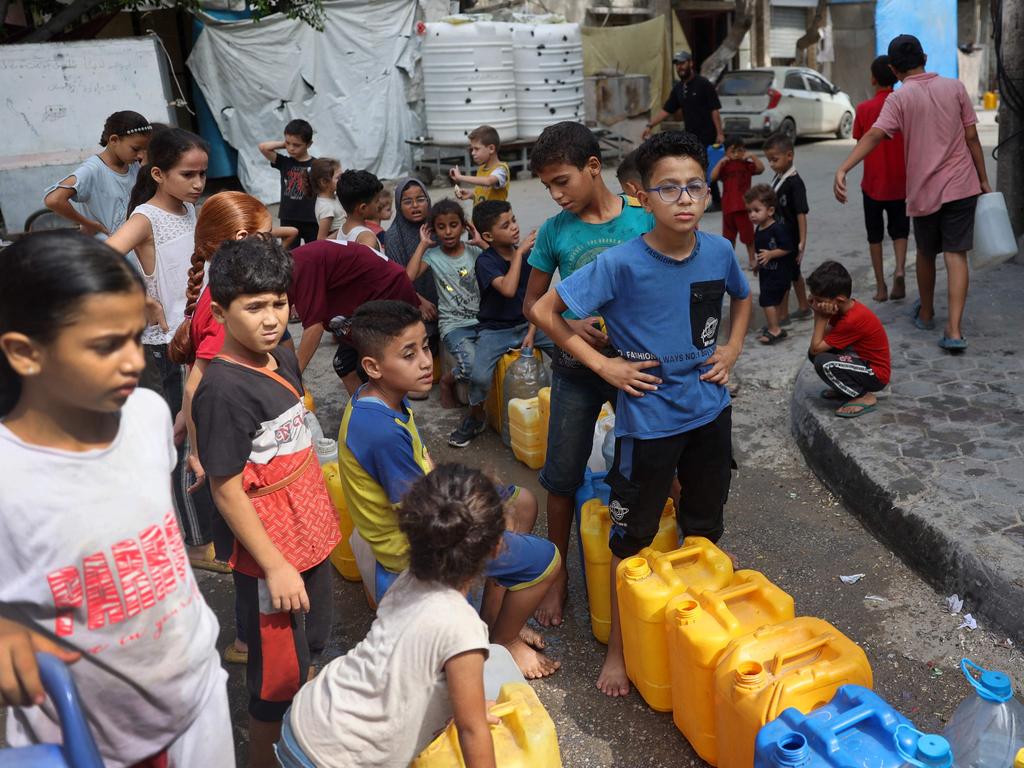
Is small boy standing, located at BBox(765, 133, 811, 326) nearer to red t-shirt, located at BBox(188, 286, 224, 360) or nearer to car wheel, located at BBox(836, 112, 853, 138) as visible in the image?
red t-shirt, located at BBox(188, 286, 224, 360)

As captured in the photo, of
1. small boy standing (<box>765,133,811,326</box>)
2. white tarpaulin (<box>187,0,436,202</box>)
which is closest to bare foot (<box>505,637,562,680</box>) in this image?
small boy standing (<box>765,133,811,326</box>)

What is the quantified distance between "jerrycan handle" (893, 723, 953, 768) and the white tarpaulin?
13.7m

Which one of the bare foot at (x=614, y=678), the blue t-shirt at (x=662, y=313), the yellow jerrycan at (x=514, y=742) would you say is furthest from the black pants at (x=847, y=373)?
the yellow jerrycan at (x=514, y=742)

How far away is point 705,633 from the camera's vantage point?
2.53m

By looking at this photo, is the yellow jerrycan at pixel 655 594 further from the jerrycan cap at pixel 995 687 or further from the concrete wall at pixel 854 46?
the concrete wall at pixel 854 46

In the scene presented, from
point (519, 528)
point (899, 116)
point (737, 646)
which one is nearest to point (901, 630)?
point (737, 646)

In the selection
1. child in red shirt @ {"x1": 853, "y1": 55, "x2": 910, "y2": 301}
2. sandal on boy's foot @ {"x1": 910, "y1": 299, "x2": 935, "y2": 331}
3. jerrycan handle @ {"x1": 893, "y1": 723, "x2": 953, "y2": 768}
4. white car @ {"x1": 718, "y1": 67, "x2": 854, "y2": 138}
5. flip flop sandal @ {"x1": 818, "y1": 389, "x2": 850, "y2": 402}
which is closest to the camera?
jerrycan handle @ {"x1": 893, "y1": 723, "x2": 953, "y2": 768}

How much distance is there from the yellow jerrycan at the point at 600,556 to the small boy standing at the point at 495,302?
1.73 metres

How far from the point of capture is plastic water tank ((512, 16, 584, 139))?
546 inches

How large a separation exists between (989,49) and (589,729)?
Answer: 26262 mm

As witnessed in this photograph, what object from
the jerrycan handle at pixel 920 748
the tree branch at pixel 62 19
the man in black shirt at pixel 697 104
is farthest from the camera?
the tree branch at pixel 62 19

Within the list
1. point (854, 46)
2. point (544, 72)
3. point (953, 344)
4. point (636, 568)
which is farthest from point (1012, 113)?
point (854, 46)

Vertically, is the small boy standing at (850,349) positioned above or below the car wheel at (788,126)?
below

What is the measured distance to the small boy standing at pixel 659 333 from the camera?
9.00 feet
